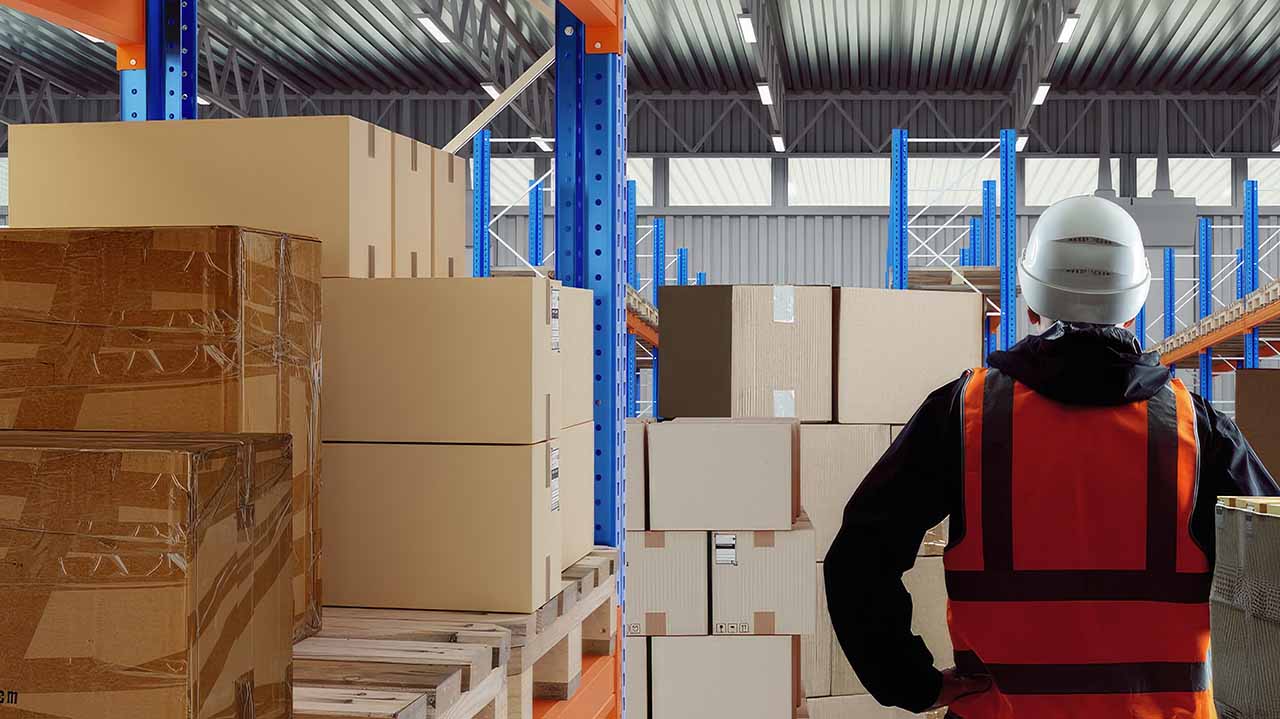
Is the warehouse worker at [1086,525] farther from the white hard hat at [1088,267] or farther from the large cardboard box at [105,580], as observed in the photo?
the large cardboard box at [105,580]

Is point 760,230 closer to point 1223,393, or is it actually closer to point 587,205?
point 1223,393

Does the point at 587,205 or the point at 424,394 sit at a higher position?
the point at 587,205

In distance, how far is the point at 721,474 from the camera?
4266 mm

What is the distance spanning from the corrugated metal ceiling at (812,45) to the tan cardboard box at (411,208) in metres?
12.1

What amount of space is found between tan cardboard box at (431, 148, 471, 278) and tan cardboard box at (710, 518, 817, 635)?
1664mm

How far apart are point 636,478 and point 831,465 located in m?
1.13

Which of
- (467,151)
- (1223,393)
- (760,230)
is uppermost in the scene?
(467,151)

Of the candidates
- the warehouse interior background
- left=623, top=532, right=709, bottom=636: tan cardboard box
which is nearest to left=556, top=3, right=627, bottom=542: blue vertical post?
left=623, top=532, right=709, bottom=636: tan cardboard box

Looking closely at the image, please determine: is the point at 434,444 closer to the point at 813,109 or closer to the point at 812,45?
the point at 812,45

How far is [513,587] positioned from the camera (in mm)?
2346

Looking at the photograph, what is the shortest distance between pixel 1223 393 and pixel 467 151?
49.5 feet

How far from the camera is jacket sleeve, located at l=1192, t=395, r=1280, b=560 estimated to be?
2348 millimetres

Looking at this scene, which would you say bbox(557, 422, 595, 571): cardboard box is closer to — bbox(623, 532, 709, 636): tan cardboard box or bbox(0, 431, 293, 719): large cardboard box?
bbox(623, 532, 709, 636): tan cardboard box

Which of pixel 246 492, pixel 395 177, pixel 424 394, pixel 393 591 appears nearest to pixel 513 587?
pixel 393 591
